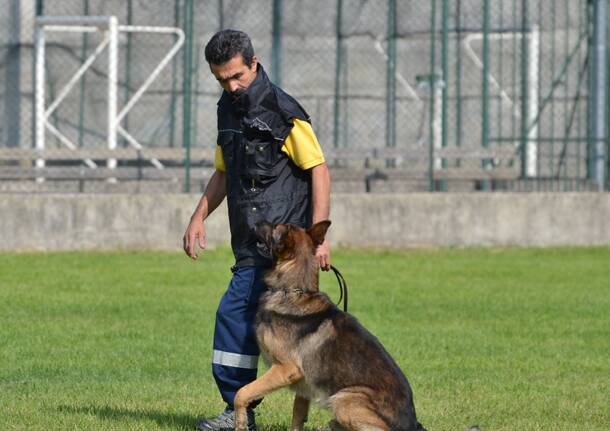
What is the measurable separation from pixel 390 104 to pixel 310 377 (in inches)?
556

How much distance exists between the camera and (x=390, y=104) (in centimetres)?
2014

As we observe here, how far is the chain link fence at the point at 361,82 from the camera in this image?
18.6 metres

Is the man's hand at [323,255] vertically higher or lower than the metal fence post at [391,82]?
lower

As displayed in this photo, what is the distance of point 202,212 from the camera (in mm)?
7094

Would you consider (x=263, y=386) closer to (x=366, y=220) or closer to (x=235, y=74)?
(x=235, y=74)

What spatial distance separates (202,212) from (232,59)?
968 millimetres

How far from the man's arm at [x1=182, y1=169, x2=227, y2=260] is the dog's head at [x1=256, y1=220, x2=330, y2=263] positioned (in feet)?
2.37

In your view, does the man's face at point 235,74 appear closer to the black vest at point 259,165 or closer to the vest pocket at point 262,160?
the black vest at point 259,165

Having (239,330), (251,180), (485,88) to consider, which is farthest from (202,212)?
(485,88)

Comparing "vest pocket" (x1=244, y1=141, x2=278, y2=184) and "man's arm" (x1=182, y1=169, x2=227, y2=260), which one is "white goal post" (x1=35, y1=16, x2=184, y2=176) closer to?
"man's arm" (x1=182, y1=169, x2=227, y2=260)

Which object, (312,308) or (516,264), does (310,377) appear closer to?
(312,308)

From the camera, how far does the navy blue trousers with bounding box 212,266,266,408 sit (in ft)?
22.2

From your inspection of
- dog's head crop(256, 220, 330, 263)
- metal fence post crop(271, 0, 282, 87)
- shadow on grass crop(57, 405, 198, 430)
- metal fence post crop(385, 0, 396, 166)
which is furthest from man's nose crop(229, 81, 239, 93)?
metal fence post crop(271, 0, 282, 87)

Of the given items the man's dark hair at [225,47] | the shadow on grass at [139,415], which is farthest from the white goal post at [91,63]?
the man's dark hair at [225,47]
